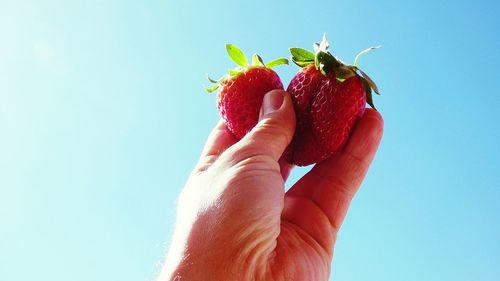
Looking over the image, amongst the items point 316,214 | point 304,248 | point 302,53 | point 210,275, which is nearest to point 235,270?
point 210,275

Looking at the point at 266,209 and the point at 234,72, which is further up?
the point at 234,72

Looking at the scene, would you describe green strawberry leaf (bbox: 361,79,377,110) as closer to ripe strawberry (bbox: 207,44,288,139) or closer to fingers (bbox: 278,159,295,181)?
ripe strawberry (bbox: 207,44,288,139)

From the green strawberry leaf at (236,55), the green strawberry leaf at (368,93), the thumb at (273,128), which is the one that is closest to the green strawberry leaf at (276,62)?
the green strawberry leaf at (236,55)

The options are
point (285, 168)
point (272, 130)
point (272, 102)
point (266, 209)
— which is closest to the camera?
point (266, 209)

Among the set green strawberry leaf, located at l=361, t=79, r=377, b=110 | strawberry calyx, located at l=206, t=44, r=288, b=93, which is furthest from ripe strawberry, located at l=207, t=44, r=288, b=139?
green strawberry leaf, located at l=361, t=79, r=377, b=110

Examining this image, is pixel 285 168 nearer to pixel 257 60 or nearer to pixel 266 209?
pixel 257 60

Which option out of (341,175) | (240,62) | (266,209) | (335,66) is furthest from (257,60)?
(266,209)
